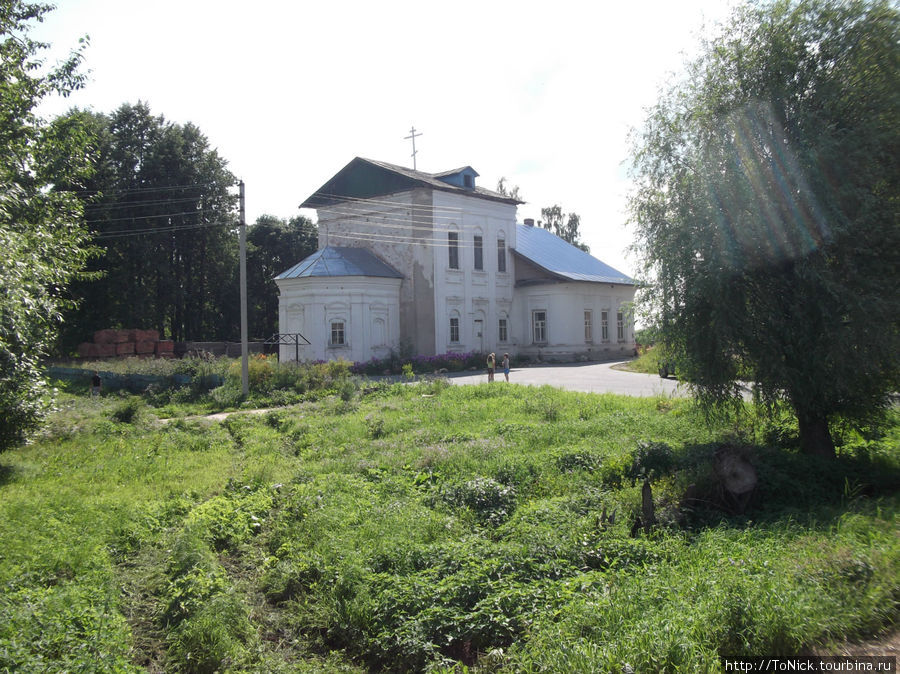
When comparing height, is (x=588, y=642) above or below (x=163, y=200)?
below

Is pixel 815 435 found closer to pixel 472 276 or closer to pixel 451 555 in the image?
pixel 451 555

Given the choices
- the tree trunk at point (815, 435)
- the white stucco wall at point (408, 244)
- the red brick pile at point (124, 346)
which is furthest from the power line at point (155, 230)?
the tree trunk at point (815, 435)

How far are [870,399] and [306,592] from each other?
865 cm

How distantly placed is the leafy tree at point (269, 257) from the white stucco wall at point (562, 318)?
20255 millimetres

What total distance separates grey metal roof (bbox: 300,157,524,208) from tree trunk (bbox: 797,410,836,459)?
24881 mm

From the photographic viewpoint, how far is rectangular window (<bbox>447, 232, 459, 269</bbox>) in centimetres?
3378

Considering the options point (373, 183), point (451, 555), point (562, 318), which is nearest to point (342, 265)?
point (373, 183)

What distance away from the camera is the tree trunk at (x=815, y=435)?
9.83m

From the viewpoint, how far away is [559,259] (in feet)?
131

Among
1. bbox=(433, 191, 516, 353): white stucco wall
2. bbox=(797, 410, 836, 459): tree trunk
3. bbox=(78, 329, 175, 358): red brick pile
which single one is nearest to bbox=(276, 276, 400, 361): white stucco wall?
bbox=(433, 191, 516, 353): white stucco wall

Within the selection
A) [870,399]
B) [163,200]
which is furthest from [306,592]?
[163,200]

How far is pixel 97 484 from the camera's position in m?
9.84

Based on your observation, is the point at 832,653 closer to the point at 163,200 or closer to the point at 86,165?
the point at 86,165

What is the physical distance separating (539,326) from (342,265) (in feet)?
41.5
